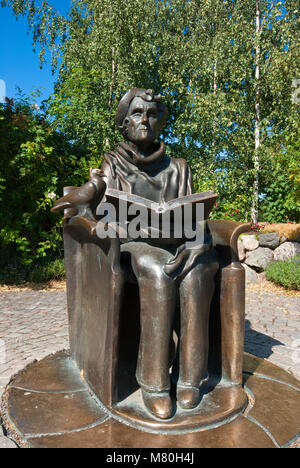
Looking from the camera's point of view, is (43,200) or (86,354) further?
(43,200)

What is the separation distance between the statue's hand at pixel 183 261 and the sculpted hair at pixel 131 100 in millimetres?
1020

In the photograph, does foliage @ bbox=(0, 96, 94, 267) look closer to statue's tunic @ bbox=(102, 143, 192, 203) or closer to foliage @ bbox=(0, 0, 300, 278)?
foliage @ bbox=(0, 0, 300, 278)

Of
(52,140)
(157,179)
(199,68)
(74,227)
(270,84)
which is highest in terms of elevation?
(199,68)

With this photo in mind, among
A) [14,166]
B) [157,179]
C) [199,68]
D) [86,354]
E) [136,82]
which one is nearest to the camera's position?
[86,354]

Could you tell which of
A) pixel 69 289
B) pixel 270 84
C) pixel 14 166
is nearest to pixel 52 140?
pixel 14 166

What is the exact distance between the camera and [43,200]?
6902mm

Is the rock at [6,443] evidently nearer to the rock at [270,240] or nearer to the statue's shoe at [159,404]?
the statue's shoe at [159,404]

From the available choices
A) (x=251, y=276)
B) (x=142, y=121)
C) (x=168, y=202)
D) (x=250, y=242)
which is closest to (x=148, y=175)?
(x=142, y=121)

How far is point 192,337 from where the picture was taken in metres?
1.95

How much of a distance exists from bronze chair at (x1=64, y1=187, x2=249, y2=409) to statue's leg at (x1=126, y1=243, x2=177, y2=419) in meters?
0.14

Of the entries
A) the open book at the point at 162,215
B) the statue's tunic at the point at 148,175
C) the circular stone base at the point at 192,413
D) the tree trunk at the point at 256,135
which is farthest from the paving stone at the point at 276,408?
the tree trunk at the point at 256,135

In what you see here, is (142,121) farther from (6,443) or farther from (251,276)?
(251,276)

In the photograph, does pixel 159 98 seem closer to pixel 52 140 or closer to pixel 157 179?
pixel 157 179

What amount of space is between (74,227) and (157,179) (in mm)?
666
